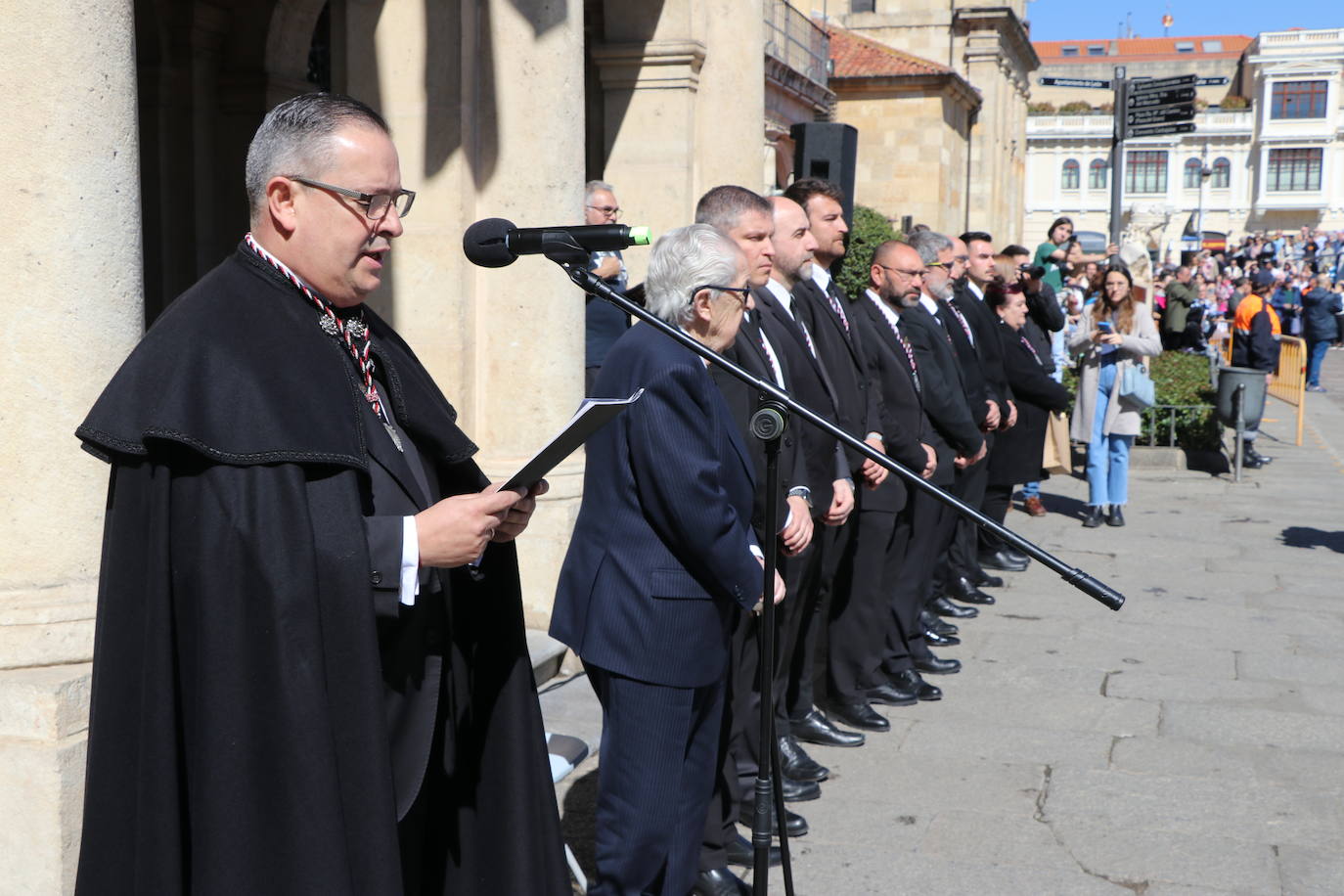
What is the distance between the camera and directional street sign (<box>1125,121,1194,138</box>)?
15922 millimetres

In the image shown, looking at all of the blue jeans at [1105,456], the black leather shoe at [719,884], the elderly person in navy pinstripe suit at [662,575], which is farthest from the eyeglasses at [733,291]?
the blue jeans at [1105,456]

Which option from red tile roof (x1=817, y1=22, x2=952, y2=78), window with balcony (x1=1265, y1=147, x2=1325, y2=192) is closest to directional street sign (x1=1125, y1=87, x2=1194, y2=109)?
red tile roof (x1=817, y1=22, x2=952, y2=78)

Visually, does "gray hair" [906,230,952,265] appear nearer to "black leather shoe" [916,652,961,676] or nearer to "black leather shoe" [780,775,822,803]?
"black leather shoe" [916,652,961,676]

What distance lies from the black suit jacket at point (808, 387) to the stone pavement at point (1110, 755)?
1141mm

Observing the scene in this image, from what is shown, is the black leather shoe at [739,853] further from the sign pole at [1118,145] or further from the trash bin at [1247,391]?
the sign pole at [1118,145]

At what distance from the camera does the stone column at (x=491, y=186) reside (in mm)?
6020

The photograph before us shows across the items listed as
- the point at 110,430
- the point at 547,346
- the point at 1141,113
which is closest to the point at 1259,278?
the point at 1141,113

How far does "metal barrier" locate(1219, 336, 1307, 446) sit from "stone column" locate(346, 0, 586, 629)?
1260cm

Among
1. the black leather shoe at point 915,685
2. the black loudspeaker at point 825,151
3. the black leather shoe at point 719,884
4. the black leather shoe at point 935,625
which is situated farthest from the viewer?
the black loudspeaker at point 825,151

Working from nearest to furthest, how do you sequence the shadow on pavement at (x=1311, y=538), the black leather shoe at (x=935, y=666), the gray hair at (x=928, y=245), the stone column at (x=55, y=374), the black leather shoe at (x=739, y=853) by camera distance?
1. the stone column at (x=55, y=374)
2. the black leather shoe at (x=739, y=853)
3. the black leather shoe at (x=935, y=666)
4. the gray hair at (x=928, y=245)
5. the shadow on pavement at (x=1311, y=538)

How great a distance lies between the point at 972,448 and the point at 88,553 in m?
4.47

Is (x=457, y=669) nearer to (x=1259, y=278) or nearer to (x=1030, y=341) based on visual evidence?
(x=1030, y=341)

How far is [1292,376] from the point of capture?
17391mm

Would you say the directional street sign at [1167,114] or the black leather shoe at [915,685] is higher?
the directional street sign at [1167,114]
